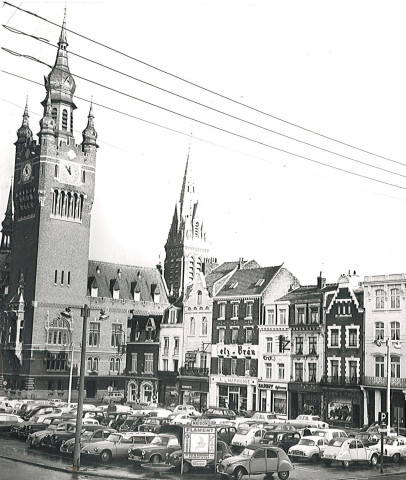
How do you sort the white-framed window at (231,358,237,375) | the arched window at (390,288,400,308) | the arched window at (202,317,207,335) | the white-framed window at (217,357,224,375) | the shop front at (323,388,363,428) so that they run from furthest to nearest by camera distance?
1. the arched window at (202,317,207,335)
2. the white-framed window at (217,357,224,375)
3. the white-framed window at (231,358,237,375)
4. the shop front at (323,388,363,428)
5. the arched window at (390,288,400,308)

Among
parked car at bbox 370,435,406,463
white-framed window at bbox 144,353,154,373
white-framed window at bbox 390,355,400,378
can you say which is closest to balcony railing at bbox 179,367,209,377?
white-framed window at bbox 144,353,154,373

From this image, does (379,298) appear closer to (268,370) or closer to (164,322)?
(268,370)

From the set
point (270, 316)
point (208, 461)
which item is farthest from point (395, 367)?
point (208, 461)

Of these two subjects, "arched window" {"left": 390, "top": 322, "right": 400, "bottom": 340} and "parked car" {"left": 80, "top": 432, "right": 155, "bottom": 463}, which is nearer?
"parked car" {"left": 80, "top": 432, "right": 155, "bottom": 463}

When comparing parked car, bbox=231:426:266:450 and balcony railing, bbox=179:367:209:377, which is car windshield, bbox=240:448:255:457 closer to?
parked car, bbox=231:426:266:450

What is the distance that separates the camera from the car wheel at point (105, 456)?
1428 inches

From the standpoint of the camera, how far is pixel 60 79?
92.6 metres

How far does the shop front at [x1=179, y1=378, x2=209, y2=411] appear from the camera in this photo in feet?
241

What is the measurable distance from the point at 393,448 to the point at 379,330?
61.0 ft

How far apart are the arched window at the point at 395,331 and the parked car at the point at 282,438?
1878cm

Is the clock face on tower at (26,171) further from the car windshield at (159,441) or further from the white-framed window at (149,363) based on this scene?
the car windshield at (159,441)

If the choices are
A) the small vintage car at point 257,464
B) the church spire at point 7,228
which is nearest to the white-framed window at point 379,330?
the small vintage car at point 257,464

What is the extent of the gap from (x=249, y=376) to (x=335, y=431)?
26358 mm

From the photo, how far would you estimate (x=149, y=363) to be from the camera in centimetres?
8175
